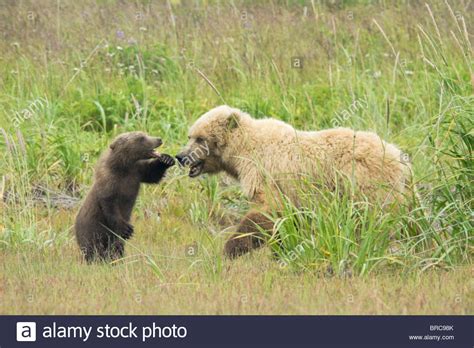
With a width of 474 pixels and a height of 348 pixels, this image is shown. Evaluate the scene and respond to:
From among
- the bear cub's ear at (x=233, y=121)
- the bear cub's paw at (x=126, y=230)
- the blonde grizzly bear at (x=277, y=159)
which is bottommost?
the bear cub's paw at (x=126, y=230)

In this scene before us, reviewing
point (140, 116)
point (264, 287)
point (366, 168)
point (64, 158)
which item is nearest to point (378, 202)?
point (366, 168)

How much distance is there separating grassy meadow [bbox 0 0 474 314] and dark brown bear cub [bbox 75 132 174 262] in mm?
283

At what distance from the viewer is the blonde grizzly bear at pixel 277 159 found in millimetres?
9508

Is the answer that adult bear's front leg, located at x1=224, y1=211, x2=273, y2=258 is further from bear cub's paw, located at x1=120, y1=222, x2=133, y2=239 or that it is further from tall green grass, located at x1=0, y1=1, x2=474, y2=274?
bear cub's paw, located at x1=120, y1=222, x2=133, y2=239

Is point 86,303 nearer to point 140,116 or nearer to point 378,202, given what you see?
point 378,202

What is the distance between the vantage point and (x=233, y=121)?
10266 millimetres

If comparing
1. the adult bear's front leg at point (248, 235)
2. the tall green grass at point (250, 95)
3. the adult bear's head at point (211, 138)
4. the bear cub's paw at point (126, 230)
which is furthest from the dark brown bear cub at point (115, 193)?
the adult bear's front leg at point (248, 235)

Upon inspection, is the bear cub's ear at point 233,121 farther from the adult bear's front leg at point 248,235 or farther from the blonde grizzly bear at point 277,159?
the adult bear's front leg at point 248,235

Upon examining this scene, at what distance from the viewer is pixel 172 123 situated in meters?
13.9

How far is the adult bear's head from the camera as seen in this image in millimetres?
10281

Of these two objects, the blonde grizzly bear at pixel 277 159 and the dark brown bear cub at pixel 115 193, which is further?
the dark brown bear cub at pixel 115 193

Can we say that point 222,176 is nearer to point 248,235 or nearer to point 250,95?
point 250,95

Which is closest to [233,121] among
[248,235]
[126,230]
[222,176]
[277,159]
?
[277,159]

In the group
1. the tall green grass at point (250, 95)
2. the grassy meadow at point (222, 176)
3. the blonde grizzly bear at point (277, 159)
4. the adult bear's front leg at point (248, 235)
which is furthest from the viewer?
the adult bear's front leg at point (248, 235)
